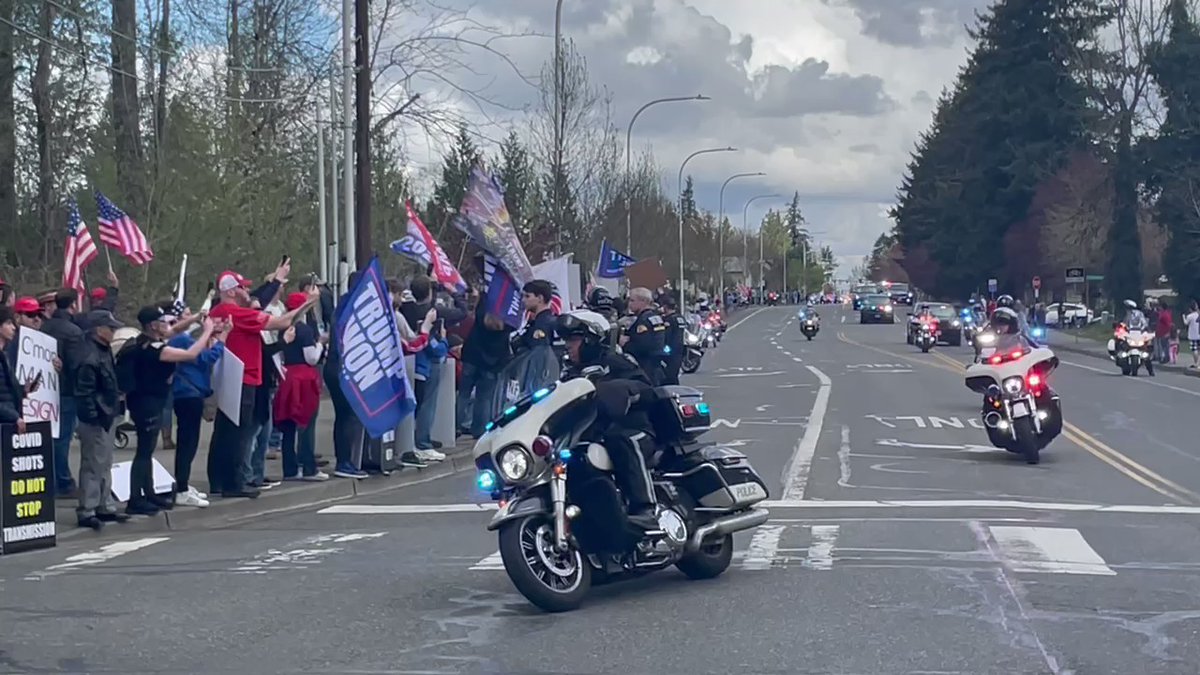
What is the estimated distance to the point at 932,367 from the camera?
39.8 m

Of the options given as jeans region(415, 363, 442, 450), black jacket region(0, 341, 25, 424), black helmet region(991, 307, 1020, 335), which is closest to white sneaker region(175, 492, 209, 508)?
black jacket region(0, 341, 25, 424)

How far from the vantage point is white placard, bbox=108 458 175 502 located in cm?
1338

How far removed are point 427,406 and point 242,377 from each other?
457cm

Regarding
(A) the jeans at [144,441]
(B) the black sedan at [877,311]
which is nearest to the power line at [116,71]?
(A) the jeans at [144,441]

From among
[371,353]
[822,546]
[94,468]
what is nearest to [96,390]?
[94,468]

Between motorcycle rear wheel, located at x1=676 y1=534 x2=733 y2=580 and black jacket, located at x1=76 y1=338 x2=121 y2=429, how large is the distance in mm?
4953

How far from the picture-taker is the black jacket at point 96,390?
12.1 m

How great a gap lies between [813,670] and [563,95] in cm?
2989

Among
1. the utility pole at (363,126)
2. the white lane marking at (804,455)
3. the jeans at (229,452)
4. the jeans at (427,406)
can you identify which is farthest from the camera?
the utility pole at (363,126)

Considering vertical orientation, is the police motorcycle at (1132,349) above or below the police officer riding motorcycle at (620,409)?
below

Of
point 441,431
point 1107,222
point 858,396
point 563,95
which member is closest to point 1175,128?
point 1107,222

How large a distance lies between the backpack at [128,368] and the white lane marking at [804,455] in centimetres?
563

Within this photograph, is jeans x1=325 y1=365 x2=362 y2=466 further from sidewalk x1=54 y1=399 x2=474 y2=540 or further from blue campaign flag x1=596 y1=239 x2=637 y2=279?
blue campaign flag x1=596 y1=239 x2=637 y2=279

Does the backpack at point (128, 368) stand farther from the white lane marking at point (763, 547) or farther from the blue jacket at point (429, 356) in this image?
the white lane marking at point (763, 547)
